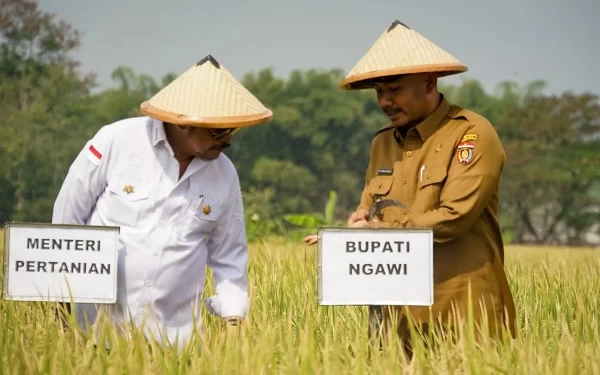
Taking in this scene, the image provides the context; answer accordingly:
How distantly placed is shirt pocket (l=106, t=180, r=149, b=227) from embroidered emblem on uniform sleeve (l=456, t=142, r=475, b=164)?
94 centimetres

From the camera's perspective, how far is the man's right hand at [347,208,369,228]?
10.3ft

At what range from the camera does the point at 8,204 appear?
35.8 meters

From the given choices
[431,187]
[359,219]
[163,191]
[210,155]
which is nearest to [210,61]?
[210,155]

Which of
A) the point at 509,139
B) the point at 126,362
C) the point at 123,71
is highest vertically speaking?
the point at 123,71

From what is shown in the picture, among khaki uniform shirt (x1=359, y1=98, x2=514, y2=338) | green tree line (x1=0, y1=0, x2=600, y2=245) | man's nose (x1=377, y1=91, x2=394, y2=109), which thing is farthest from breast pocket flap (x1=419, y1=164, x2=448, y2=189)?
green tree line (x1=0, y1=0, x2=600, y2=245)

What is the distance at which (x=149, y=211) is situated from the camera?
294 centimetres

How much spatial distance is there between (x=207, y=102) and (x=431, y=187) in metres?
0.75

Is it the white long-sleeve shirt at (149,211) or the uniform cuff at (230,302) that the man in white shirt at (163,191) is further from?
the uniform cuff at (230,302)

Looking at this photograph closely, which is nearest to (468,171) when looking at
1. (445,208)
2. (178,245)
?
(445,208)

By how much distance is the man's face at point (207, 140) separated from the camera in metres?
2.92

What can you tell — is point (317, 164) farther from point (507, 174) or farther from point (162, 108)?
point (162, 108)

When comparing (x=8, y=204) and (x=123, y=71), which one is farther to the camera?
(x=123, y=71)

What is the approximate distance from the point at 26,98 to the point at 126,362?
36.3 metres

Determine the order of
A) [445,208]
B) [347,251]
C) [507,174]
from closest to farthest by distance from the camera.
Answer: [347,251], [445,208], [507,174]
